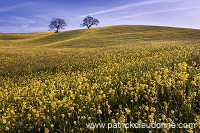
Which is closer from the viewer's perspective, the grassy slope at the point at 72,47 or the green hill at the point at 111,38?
the grassy slope at the point at 72,47

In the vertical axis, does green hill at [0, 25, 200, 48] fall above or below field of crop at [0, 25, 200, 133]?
above

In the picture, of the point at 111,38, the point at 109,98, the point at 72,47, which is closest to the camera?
the point at 109,98

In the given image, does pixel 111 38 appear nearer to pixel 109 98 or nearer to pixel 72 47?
pixel 72 47

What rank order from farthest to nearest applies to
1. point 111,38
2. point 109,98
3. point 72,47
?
1. point 111,38
2. point 72,47
3. point 109,98

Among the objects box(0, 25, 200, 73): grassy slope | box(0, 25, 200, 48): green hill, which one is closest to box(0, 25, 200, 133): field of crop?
box(0, 25, 200, 73): grassy slope

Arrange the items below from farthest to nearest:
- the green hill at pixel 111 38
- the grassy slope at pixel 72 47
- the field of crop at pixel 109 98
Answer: the green hill at pixel 111 38
the grassy slope at pixel 72 47
the field of crop at pixel 109 98

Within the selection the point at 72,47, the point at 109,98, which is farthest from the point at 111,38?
the point at 109,98

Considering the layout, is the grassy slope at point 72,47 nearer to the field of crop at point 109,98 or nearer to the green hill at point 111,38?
the green hill at point 111,38

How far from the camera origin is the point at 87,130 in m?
3.40

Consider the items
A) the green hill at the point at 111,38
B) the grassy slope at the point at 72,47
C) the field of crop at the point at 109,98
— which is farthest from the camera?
the green hill at the point at 111,38

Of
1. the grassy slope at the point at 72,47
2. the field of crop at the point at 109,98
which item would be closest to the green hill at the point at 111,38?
the grassy slope at the point at 72,47

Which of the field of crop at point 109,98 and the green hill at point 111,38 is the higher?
the green hill at point 111,38

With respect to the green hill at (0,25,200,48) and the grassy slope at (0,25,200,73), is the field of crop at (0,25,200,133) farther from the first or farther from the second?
the green hill at (0,25,200,48)

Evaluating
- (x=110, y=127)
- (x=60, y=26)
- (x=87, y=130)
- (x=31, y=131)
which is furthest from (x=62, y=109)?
(x=60, y=26)
